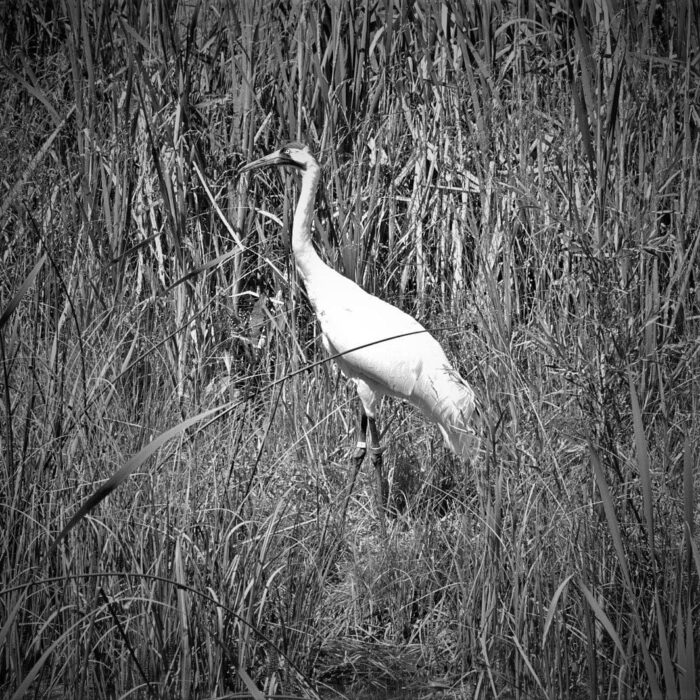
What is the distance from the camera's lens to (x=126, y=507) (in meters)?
2.62

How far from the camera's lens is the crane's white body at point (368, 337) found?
3900 mm

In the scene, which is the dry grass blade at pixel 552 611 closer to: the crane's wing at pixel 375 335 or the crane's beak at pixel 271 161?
the crane's wing at pixel 375 335

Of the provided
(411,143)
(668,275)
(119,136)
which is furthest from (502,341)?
(119,136)

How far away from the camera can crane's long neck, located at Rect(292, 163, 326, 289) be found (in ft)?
13.5

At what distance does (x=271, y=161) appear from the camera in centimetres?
420

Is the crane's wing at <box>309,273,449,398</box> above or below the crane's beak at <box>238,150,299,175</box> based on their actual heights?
below

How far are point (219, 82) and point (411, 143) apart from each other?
94 cm

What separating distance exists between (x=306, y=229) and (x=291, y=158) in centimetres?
31

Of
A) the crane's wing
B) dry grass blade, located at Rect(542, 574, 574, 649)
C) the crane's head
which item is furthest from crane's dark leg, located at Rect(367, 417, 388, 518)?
dry grass blade, located at Rect(542, 574, 574, 649)

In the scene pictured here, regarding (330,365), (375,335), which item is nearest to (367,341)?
(375,335)

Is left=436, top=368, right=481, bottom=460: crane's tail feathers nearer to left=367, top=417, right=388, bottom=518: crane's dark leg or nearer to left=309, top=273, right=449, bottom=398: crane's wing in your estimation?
left=309, top=273, right=449, bottom=398: crane's wing

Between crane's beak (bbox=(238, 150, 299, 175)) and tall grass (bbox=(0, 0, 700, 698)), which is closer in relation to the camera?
tall grass (bbox=(0, 0, 700, 698))

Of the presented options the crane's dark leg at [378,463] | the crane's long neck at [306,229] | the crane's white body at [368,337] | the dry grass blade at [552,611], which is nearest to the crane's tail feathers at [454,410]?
the crane's white body at [368,337]

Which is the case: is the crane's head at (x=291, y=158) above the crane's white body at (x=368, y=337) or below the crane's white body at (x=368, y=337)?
above
